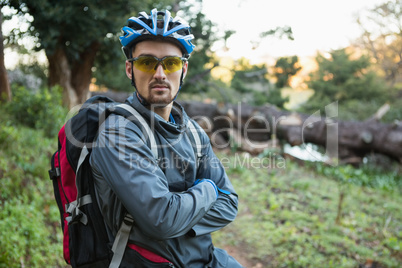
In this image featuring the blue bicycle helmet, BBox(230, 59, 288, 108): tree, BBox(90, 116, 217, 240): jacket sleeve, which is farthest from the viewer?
BBox(230, 59, 288, 108): tree

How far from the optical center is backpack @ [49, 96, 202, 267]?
5.64 feet

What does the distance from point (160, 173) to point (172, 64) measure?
→ 0.83 m

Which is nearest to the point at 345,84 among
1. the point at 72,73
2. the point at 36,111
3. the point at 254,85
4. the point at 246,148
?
the point at 254,85

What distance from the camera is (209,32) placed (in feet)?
35.6

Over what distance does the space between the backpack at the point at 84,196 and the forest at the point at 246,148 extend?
1792mm

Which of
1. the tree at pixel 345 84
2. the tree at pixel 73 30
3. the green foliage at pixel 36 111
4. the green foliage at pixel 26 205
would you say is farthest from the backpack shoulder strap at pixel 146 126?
the tree at pixel 345 84

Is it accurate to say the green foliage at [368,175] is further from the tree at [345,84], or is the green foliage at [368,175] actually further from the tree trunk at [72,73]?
the tree trunk at [72,73]

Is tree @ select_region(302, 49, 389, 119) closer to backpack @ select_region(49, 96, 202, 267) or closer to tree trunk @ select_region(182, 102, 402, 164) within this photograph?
tree trunk @ select_region(182, 102, 402, 164)

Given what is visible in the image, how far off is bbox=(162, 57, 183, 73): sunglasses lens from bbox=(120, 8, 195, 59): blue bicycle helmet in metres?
0.12

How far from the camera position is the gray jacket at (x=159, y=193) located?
62.0 inches

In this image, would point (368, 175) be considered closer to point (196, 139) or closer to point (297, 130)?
point (297, 130)

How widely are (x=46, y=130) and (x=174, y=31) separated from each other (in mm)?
5200

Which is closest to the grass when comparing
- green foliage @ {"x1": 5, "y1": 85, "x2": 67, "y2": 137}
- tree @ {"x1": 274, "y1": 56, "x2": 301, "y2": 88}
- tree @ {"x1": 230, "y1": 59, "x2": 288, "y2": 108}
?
green foliage @ {"x1": 5, "y1": 85, "x2": 67, "y2": 137}

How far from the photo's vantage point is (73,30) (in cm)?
674
